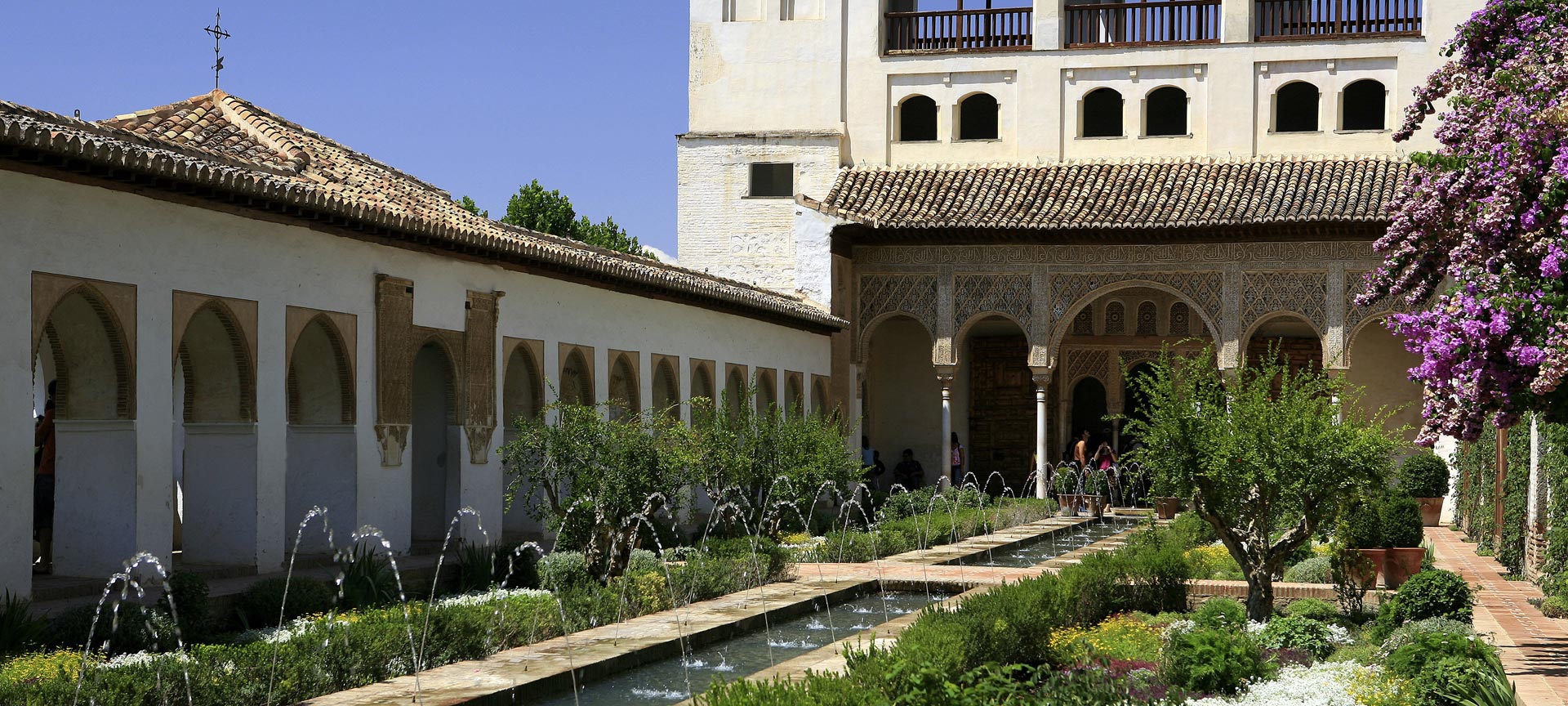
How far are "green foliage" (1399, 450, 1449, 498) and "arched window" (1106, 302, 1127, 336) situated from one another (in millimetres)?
7355

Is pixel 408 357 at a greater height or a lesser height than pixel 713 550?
greater

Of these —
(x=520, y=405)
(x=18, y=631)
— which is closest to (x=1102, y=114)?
(x=520, y=405)

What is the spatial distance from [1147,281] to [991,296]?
8.21ft

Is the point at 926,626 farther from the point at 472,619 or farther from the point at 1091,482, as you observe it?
the point at 1091,482

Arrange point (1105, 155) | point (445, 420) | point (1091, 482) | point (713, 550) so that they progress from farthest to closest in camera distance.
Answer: point (1105, 155)
point (1091, 482)
point (445, 420)
point (713, 550)

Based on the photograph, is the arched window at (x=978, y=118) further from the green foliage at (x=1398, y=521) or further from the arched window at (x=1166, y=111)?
the green foliage at (x=1398, y=521)

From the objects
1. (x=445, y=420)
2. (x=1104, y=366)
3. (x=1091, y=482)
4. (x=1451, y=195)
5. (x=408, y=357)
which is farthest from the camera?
(x=1104, y=366)

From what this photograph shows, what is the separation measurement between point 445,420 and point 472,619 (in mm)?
7948

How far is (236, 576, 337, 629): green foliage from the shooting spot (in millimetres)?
12008

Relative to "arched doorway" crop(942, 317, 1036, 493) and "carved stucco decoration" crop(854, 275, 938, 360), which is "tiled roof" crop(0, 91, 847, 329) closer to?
"carved stucco decoration" crop(854, 275, 938, 360)

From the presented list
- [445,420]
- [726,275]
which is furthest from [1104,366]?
[445,420]

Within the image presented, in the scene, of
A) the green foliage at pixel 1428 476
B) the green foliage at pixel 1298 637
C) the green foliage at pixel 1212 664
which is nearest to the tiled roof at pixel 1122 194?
the green foliage at pixel 1428 476

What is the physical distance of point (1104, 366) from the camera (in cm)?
3009

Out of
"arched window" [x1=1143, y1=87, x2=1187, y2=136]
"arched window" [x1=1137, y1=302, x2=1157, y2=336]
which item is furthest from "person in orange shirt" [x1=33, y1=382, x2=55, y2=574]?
"arched window" [x1=1137, y1=302, x2=1157, y2=336]
